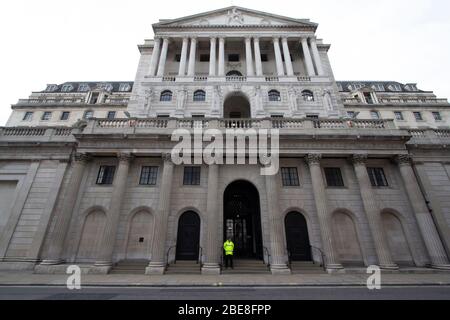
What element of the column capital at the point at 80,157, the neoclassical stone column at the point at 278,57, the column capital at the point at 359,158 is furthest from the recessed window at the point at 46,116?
the column capital at the point at 359,158

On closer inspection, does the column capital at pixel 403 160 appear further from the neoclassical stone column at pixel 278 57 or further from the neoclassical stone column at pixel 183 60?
the neoclassical stone column at pixel 183 60

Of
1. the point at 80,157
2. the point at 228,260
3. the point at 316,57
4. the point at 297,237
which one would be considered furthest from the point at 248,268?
the point at 316,57

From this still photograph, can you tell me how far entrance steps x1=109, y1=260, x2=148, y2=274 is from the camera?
11.6 meters

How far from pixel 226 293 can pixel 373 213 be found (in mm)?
10971

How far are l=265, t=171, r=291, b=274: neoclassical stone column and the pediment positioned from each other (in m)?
20.9

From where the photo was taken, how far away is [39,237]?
12797 mm

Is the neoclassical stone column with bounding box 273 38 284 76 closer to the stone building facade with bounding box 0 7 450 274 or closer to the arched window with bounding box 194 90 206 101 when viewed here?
the stone building facade with bounding box 0 7 450 274

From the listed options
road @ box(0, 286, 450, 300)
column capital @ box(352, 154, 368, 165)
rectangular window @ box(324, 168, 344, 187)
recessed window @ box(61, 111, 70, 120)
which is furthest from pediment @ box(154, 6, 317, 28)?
road @ box(0, 286, 450, 300)

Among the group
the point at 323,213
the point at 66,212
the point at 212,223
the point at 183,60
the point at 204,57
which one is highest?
the point at 204,57

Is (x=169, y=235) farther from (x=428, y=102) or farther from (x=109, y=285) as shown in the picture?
(x=428, y=102)

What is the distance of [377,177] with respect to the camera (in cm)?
1505

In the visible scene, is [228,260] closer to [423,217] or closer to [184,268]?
[184,268]

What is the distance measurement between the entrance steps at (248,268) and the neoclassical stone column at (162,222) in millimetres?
3771
